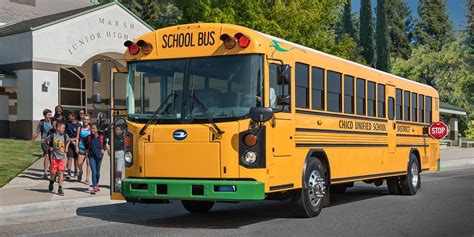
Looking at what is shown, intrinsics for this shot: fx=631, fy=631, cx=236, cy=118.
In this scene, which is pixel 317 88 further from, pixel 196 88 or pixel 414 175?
pixel 414 175

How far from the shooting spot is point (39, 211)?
35.9 ft

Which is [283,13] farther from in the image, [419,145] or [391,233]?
[391,233]

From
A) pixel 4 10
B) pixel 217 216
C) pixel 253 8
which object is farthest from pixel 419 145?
pixel 4 10

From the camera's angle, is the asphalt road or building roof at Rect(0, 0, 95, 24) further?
building roof at Rect(0, 0, 95, 24)

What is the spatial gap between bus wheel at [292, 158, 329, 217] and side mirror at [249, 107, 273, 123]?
1784 mm

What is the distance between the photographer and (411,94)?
50.8 ft

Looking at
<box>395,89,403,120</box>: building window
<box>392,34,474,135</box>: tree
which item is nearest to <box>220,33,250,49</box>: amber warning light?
<box>395,89,403,120</box>: building window

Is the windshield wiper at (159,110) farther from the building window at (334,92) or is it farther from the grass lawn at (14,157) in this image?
the grass lawn at (14,157)

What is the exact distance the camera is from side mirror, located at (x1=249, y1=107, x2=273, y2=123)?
27.8 feet

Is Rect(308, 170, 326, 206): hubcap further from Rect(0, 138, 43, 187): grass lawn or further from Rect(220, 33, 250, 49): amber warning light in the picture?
Rect(0, 138, 43, 187): grass lawn

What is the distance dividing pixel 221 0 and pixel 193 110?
22781 mm

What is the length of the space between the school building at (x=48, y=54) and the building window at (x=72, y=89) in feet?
0.16

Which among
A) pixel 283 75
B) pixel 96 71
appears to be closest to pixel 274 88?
pixel 283 75

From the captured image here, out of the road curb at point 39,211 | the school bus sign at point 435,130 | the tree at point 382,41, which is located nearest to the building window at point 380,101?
the school bus sign at point 435,130
